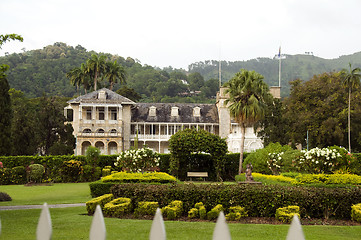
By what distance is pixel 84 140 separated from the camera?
168 ft

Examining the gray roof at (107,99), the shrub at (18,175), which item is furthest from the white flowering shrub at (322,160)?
the gray roof at (107,99)

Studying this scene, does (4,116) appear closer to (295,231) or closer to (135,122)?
(135,122)

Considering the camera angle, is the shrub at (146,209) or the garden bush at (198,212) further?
the shrub at (146,209)

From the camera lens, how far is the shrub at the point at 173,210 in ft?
40.3

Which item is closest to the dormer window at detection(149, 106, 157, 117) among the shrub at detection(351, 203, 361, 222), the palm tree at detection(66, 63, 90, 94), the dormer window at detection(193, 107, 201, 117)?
the dormer window at detection(193, 107, 201, 117)

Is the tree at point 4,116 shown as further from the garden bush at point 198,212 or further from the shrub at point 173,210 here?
the garden bush at point 198,212

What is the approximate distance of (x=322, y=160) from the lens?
22.1 metres

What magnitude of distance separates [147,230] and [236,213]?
343cm

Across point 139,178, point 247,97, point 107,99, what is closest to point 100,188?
point 139,178

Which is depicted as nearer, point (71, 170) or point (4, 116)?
point (71, 170)

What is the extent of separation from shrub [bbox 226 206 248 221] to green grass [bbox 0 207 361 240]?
2.67ft

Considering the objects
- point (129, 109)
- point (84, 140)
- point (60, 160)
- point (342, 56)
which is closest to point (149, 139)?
point (129, 109)

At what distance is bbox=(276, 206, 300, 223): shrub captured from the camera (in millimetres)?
12054

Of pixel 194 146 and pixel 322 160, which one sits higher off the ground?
pixel 194 146
